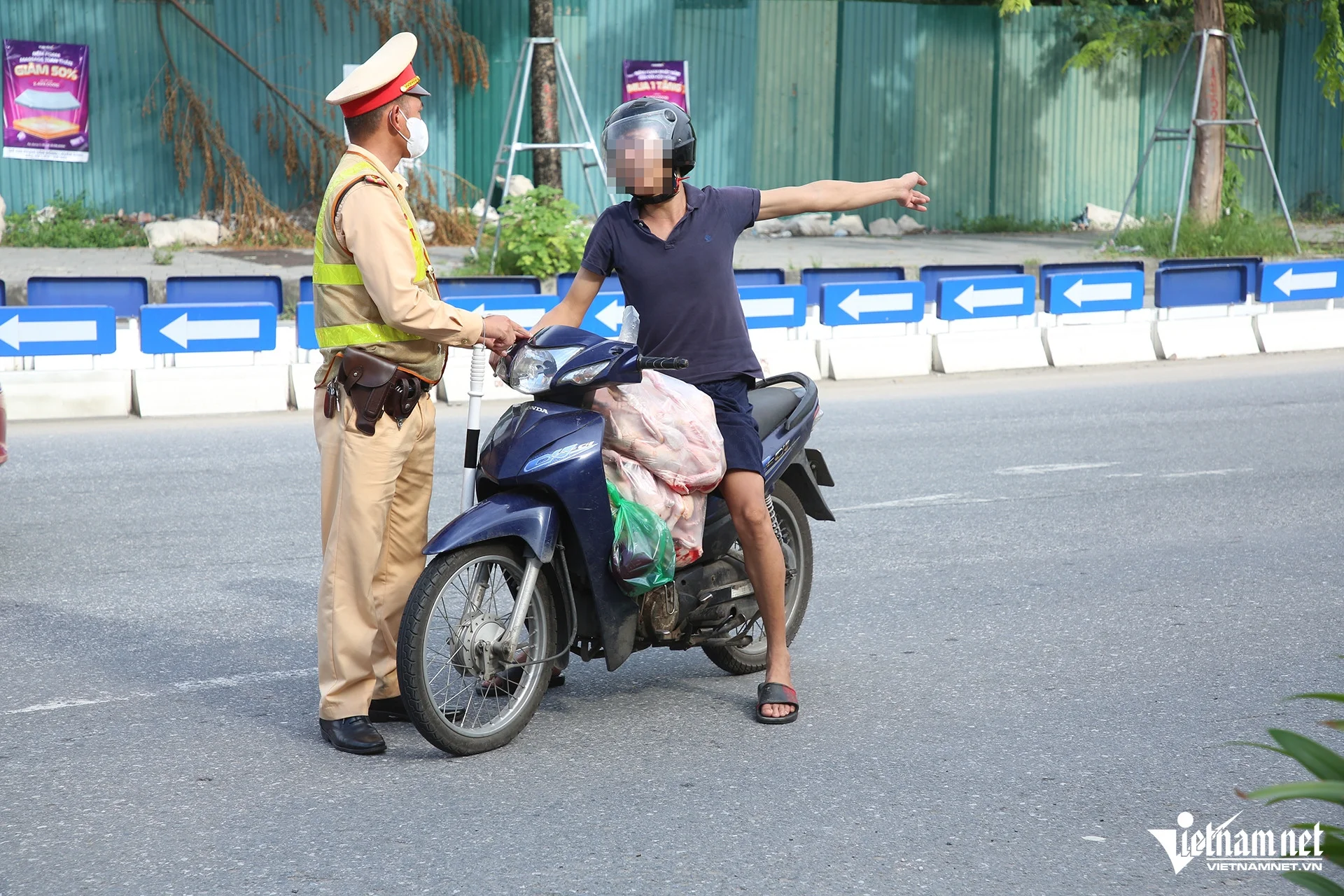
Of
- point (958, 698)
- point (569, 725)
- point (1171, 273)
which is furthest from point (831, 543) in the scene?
point (1171, 273)

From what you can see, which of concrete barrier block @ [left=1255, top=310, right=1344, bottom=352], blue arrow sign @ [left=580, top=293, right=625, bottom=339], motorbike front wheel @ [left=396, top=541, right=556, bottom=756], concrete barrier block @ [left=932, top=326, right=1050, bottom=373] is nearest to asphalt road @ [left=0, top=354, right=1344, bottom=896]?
motorbike front wheel @ [left=396, top=541, right=556, bottom=756]

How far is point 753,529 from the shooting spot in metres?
4.81

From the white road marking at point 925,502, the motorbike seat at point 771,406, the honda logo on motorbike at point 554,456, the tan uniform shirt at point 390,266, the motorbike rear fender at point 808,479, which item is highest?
the tan uniform shirt at point 390,266

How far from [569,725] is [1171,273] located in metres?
11.0

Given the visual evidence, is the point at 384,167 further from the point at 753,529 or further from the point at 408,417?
the point at 753,529

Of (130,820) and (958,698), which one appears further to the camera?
(958,698)

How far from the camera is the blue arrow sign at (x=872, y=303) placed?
12922 millimetres

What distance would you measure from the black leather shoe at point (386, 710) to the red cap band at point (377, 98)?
1.84 meters

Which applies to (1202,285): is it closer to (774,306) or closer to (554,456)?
(774,306)

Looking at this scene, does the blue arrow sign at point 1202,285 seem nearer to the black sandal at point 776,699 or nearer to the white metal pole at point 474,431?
the black sandal at point 776,699

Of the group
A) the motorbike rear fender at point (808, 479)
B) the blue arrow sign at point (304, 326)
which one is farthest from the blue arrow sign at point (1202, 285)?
the motorbike rear fender at point (808, 479)

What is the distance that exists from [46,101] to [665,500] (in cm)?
1720

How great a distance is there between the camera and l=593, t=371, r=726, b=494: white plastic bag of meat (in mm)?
4570

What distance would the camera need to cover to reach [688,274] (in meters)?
4.76
